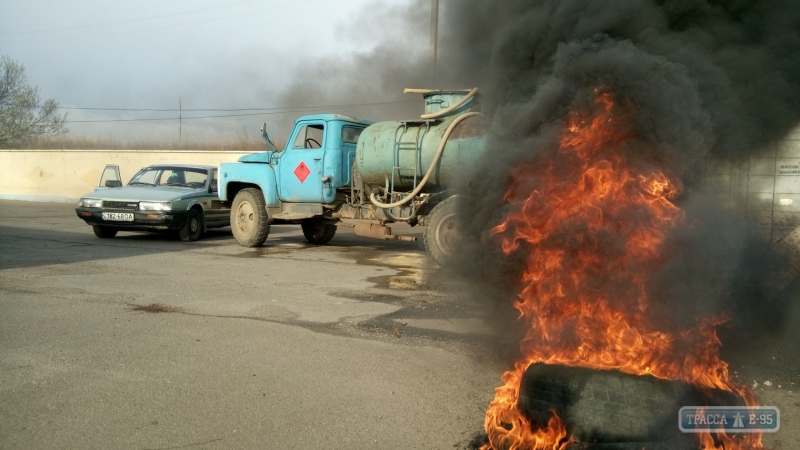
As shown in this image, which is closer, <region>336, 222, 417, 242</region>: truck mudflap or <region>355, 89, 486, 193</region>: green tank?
<region>355, 89, 486, 193</region>: green tank

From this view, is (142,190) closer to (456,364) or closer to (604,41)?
(456,364)

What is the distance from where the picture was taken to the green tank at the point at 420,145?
9.43 meters

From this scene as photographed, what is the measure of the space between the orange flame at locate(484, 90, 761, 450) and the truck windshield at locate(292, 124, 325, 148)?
8.05 meters

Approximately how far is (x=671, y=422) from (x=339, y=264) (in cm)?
773

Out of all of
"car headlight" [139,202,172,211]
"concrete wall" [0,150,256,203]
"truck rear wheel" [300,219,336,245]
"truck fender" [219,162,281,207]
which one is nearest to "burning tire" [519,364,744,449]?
"truck fender" [219,162,281,207]

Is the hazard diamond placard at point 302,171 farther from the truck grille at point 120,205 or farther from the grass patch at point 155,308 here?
the grass patch at point 155,308

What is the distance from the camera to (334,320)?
20.2 feet

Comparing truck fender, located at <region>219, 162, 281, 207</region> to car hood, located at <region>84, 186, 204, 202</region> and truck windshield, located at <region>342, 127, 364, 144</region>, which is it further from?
A: truck windshield, located at <region>342, 127, 364, 144</region>

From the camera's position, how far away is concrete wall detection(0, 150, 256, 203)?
2800 centimetres

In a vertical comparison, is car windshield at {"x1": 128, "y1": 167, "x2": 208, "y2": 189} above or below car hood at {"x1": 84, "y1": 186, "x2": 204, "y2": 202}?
above

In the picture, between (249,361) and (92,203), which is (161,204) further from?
(249,361)

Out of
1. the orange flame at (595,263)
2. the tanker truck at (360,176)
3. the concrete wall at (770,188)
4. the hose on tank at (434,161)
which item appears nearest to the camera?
the orange flame at (595,263)

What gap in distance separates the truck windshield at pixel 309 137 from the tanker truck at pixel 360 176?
0.06 ft

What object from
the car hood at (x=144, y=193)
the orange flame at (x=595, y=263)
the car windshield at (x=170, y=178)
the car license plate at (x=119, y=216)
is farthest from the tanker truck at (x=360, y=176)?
the orange flame at (x=595, y=263)
